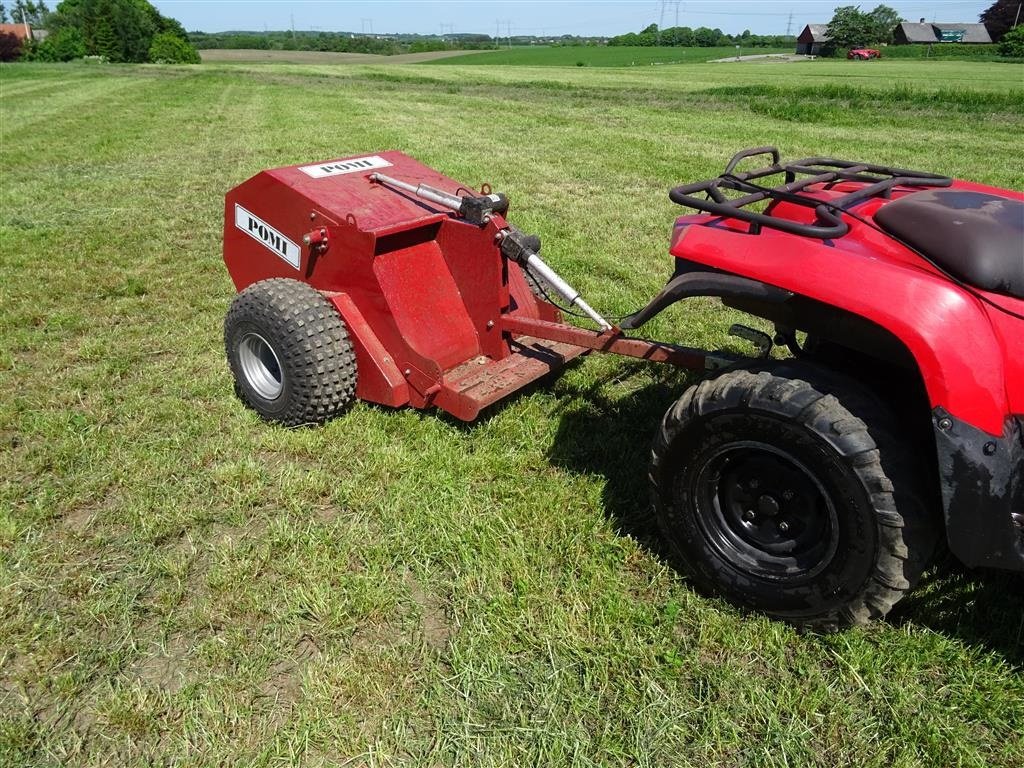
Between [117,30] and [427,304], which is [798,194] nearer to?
[427,304]

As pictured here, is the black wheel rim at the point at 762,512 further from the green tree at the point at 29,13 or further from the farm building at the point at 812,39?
the green tree at the point at 29,13

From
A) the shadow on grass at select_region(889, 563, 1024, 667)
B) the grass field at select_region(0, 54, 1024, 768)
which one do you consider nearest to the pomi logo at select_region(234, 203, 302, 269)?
the grass field at select_region(0, 54, 1024, 768)

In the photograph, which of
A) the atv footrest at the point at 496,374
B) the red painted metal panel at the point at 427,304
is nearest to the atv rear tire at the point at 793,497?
the atv footrest at the point at 496,374

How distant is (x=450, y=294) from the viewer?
3529 mm

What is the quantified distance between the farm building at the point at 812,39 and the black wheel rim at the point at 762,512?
7765 centimetres

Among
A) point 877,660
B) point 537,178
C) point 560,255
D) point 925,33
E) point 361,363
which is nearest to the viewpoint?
point 877,660

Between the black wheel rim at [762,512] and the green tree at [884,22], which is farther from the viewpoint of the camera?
the green tree at [884,22]

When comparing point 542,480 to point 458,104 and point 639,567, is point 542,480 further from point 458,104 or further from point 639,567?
point 458,104

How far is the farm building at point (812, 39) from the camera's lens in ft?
229

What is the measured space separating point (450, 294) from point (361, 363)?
530 millimetres

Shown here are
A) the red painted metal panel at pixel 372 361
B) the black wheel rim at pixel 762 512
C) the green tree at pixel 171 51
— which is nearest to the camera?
the black wheel rim at pixel 762 512

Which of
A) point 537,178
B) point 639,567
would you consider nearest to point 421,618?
point 639,567

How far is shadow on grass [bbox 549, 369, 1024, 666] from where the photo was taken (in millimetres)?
2311

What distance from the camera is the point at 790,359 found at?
7.55 feet
